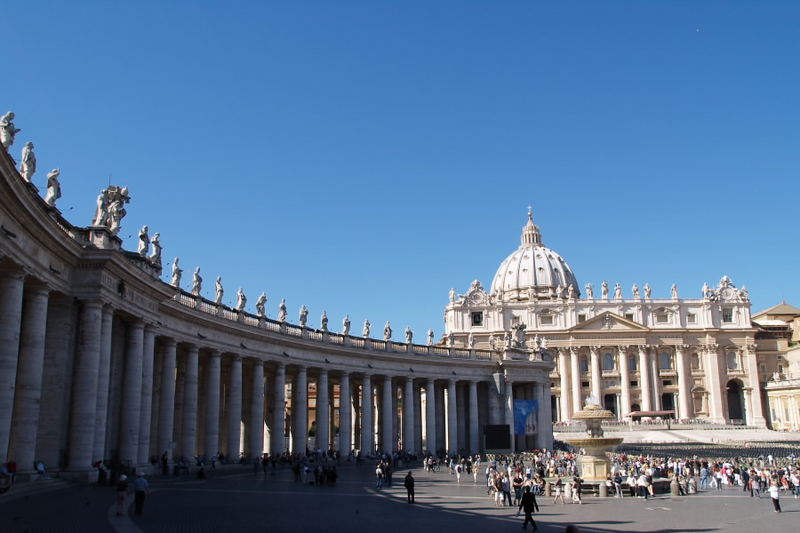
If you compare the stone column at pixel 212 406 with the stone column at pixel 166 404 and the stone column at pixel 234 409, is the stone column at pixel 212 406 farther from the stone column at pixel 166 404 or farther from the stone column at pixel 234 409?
the stone column at pixel 166 404

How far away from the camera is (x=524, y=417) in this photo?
75812mm

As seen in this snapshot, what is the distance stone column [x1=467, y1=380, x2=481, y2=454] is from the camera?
75812 mm

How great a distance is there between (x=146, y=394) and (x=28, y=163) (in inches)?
613

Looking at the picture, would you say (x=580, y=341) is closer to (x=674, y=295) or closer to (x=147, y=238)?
(x=674, y=295)

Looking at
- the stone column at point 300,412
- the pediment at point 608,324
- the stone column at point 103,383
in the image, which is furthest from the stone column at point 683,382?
the stone column at point 103,383

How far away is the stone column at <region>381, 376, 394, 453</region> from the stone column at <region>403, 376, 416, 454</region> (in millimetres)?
1414

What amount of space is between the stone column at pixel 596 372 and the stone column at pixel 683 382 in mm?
14711

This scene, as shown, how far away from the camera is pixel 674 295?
514ft

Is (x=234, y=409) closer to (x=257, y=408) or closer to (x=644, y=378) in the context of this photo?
(x=257, y=408)

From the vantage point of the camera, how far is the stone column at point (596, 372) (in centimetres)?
14888

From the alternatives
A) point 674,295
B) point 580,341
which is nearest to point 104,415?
point 580,341

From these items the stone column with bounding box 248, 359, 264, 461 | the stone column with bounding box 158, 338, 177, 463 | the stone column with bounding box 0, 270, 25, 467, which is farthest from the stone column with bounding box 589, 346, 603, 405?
the stone column with bounding box 0, 270, 25, 467

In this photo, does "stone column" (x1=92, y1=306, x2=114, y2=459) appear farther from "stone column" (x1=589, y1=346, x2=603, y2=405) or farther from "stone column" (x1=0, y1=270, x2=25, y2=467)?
"stone column" (x1=589, y1=346, x2=603, y2=405)

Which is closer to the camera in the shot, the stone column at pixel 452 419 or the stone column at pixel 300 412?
the stone column at pixel 300 412
